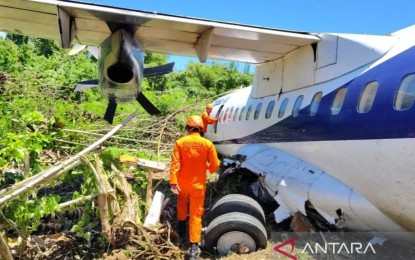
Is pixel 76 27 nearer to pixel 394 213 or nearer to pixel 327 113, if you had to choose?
pixel 327 113

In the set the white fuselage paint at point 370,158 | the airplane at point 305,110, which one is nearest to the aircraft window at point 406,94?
the airplane at point 305,110

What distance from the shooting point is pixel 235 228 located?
5.64 metres

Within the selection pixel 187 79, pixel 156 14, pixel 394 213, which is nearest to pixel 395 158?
pixel 394 213

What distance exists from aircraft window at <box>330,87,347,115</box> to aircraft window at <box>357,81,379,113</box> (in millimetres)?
421

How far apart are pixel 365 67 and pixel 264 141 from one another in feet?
10.2

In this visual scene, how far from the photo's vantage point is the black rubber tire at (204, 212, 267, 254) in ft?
18.5

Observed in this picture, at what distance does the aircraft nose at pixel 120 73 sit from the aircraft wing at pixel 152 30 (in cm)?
79

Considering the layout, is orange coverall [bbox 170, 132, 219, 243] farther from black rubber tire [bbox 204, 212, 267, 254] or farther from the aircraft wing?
the aircraft wing

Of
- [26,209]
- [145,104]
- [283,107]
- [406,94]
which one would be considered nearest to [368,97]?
[406,94]

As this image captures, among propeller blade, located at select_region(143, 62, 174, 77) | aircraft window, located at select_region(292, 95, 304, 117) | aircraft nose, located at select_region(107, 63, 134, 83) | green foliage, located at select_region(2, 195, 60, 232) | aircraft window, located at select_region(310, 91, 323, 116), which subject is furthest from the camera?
propeller blade, located at select_region(143, 62, 174, 77)

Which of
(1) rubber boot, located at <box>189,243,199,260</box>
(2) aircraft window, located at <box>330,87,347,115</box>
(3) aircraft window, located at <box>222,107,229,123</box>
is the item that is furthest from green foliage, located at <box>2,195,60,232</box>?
(3) aircraft window, located at <box>222,107,229,123</box>

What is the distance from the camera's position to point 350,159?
17.4ft

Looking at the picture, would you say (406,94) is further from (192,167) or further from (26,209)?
(26,209)

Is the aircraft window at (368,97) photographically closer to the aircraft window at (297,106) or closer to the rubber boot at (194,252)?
the aircraft window at (297,106)
